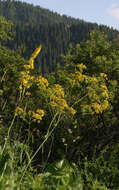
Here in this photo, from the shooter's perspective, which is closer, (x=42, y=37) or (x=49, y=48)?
(x=49, y=48)

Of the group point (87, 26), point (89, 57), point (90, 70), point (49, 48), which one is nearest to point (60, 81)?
point (90, 70)

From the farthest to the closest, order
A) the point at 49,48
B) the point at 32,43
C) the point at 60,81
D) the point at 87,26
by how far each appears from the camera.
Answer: the point at 87,26 < the point at 32,43 < the point at 49,48 < the point at 60,81

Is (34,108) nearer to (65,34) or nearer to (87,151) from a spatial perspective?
(87,151)

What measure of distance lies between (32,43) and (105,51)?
16550 cm

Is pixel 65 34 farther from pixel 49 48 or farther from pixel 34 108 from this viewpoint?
pixel 34 108

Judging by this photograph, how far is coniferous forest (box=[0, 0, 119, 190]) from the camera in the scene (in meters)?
3.10

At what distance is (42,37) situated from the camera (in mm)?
179250

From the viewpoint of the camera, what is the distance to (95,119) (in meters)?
6.86

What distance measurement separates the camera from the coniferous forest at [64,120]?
3.10m

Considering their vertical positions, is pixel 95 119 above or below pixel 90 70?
below

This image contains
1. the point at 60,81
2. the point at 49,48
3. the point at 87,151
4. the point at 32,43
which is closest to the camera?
the point at 87,151

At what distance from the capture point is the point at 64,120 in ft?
20.5

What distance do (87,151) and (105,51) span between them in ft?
23.1

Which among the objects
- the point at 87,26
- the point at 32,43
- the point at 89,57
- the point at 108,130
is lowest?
the point at 108,130
